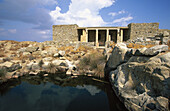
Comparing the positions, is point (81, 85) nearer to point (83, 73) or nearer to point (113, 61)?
point (83, 73)

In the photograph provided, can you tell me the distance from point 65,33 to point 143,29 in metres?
13.2

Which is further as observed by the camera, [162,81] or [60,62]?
[60,62]

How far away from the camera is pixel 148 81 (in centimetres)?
311

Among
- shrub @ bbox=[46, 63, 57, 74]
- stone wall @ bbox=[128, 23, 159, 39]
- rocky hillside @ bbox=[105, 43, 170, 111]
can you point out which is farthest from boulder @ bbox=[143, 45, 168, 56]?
stone wall @ bbox=[128, 23, 159, 39]

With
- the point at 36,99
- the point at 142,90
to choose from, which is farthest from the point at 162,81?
the point at 36,99

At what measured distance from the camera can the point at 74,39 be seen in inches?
634

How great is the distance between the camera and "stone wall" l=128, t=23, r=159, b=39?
1397 centimetres

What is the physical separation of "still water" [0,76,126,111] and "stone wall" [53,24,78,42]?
10.3 meters

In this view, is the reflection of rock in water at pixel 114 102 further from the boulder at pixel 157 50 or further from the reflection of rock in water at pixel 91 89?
the boulder at pixel 157 50

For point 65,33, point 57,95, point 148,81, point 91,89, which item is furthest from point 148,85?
point 65,33

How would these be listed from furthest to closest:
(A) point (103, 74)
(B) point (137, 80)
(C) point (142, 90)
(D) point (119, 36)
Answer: (D) point (119, 36), (A) point (103, 74), (B) point (137, 80), (C) point (142, 90)

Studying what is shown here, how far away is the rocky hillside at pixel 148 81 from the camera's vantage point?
259 centimetres

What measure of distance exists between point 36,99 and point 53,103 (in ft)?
3.54

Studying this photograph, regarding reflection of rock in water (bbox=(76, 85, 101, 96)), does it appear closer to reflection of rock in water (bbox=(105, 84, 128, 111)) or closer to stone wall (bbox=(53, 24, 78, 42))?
reflection of rock in water (bbox=(105, 84, 128, 111))
